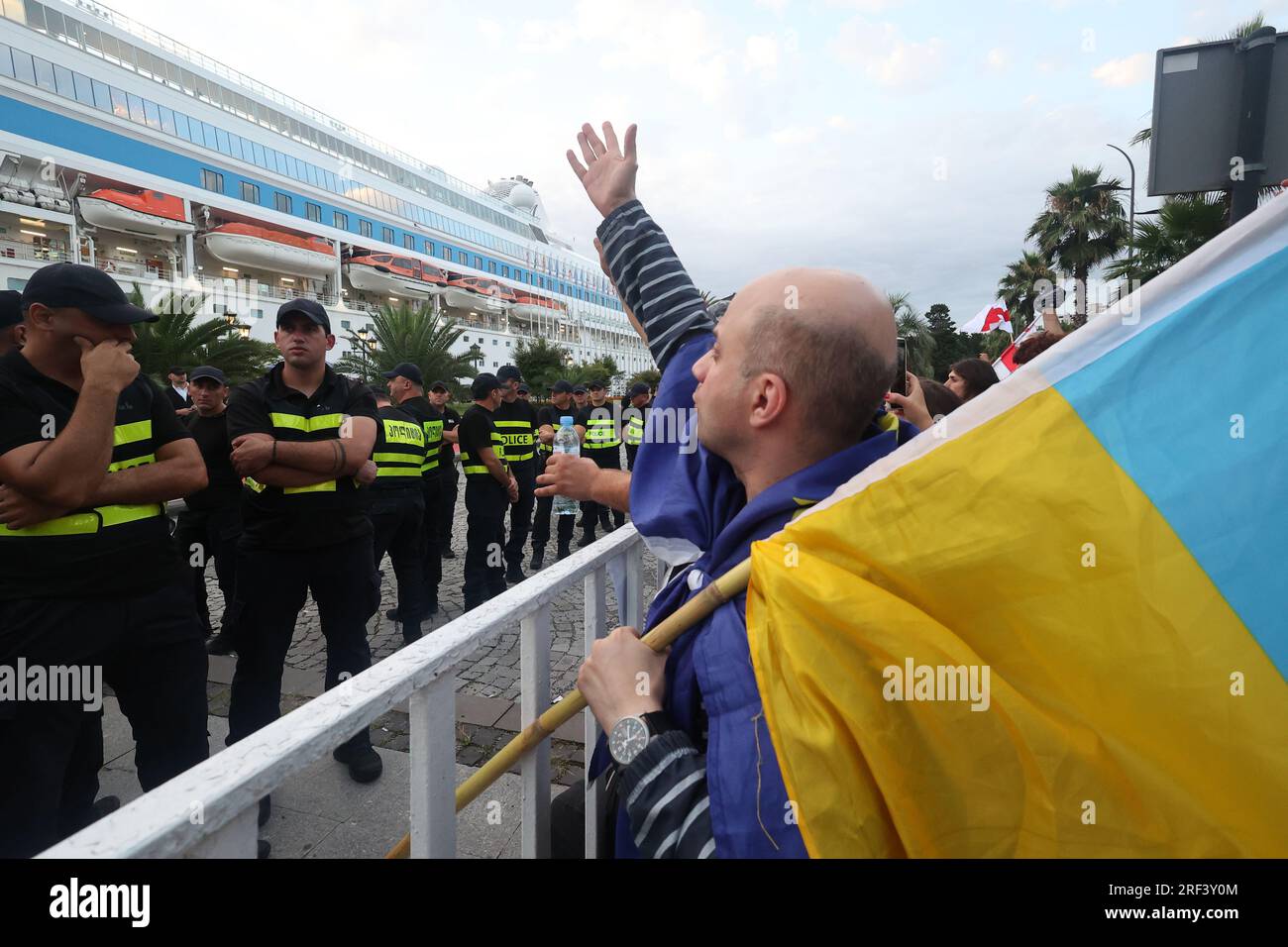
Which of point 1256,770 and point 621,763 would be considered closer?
point 1256,770

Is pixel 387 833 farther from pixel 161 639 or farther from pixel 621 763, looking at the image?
pixel 621 763

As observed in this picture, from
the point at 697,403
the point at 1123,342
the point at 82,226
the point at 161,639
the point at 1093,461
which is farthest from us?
the point at 82,226

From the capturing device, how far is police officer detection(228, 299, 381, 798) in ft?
10.7

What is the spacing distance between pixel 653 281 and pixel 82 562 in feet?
6.94

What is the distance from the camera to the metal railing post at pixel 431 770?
131cm

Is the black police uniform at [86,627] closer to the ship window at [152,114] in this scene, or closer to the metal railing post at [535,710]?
the metal railing post at [535,710]

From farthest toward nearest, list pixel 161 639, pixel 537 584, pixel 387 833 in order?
pixel 387 833 → pixel 161 639 → pixel 537 584

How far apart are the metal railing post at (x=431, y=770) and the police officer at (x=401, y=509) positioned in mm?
4046

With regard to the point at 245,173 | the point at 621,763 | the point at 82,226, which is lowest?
the point at 621,763

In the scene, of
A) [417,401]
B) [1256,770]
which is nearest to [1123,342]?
[1256,770]

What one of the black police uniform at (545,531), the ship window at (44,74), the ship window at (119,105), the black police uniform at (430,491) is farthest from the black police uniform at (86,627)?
the ship window at (119,105)

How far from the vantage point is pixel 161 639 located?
2.41 metres

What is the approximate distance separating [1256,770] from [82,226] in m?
41.8

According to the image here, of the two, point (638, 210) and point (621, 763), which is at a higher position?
point (638, 210)
